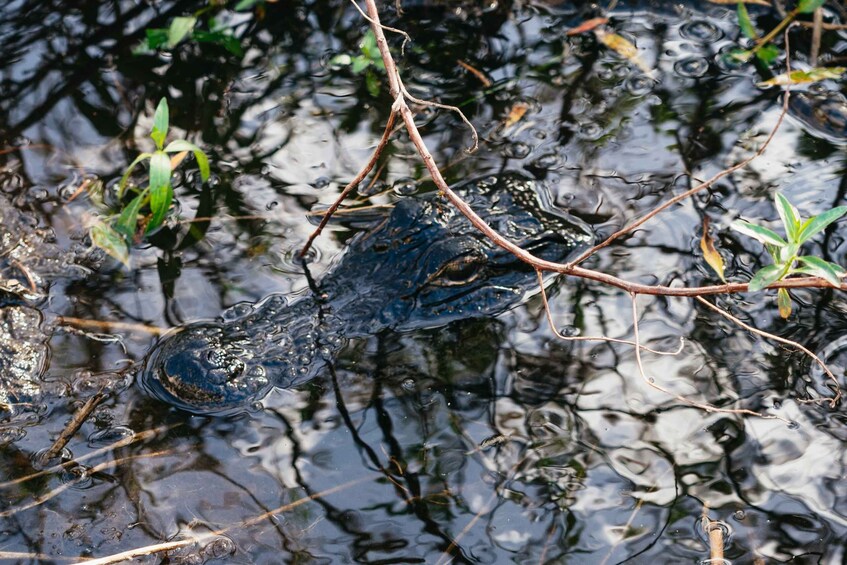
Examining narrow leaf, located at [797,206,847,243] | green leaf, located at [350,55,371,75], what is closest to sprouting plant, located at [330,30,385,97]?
green leaf, located at [350,55,371,75]

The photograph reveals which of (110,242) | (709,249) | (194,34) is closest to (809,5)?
(709,249)

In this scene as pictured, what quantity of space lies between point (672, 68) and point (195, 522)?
9.89ft

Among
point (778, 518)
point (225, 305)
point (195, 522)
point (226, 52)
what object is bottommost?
point (778, 518)

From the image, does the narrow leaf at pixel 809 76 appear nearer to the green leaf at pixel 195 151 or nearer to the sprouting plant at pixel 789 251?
the sprouting plant at pixel 789 251

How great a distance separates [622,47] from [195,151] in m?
2.20

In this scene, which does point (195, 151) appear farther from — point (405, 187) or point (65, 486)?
point (65, 486)

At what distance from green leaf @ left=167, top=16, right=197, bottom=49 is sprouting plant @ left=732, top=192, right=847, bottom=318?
2786 mm

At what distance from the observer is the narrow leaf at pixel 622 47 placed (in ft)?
13.5

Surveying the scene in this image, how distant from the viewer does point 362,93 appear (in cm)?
405

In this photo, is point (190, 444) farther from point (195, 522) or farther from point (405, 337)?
point (405, 337)

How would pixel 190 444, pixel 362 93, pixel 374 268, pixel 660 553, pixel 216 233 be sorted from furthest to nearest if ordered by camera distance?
pixel 362 93
pixel 216 233
pixel 374 268
pixel 190 444
pixel 660 553

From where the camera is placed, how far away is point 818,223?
7.91 feet

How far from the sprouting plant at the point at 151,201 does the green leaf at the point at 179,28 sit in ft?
3.05

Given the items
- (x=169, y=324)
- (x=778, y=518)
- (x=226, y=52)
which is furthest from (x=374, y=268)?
(x=226, y=52)
